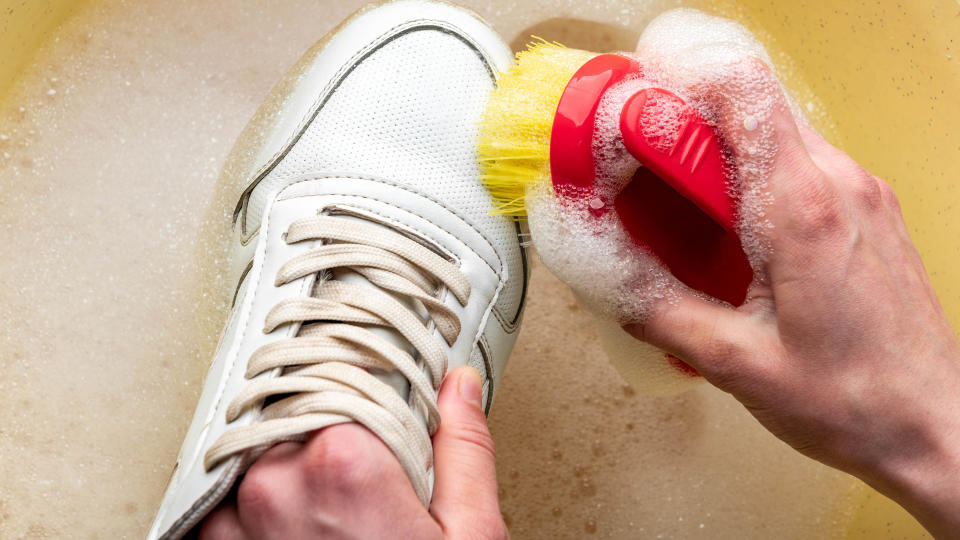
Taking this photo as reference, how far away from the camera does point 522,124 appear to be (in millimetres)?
567

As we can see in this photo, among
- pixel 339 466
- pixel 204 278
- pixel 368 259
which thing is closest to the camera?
pixel 339 466

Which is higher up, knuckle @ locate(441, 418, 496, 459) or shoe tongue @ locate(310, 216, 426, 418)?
shoe tongue @ locate(310, 216, 426, 418)

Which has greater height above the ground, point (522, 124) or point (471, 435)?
point (522, 124)

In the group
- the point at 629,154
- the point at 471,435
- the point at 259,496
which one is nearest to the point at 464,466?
the point at 471,435

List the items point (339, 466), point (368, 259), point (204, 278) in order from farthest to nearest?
1. point (204, 278)
2. point (368, 259)
3. point (339, 466)

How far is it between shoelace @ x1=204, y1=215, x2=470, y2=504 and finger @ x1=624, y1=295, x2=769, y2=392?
6.3 inches

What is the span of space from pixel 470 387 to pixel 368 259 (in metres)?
0.12

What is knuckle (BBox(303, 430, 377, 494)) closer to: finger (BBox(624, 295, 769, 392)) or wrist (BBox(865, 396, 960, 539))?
finger (BBox(624, 295, 769, 392))

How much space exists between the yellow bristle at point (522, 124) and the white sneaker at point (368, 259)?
0.02 meters

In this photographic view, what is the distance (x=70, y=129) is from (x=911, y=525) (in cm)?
93

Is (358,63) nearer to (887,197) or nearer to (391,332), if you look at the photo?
(391,332)

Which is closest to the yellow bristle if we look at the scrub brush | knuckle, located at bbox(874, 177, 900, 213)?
the scrub brush

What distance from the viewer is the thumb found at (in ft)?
1.57

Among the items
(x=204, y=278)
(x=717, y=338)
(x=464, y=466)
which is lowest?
(x=204, y=278)
